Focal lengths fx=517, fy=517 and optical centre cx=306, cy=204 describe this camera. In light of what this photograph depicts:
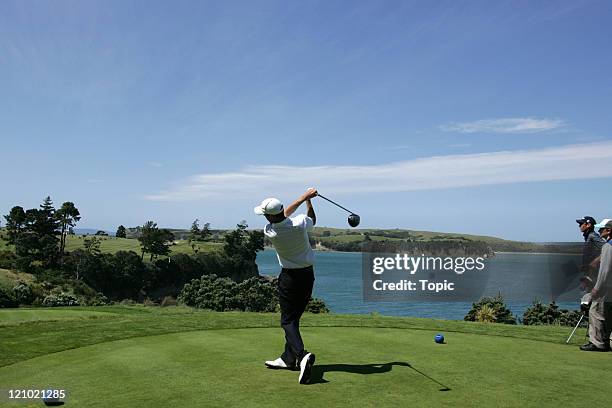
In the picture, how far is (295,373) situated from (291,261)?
59.0 inches

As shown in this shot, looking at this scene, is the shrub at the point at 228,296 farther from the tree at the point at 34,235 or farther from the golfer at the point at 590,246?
the golfer at the point at 590,246

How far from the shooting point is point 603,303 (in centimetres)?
907

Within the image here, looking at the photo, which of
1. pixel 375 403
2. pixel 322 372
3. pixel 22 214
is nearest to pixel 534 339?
pixel 322 372

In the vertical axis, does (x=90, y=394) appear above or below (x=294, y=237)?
below

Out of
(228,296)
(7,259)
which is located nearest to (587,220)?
(228,296)

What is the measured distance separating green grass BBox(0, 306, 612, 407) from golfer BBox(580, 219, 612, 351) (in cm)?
47

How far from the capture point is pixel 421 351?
8.37 m

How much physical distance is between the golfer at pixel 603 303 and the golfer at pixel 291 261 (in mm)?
5231

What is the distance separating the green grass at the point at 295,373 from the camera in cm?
567

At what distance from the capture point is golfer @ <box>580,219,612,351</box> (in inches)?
350

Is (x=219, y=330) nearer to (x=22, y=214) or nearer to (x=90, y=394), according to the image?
(x=90, y=394)

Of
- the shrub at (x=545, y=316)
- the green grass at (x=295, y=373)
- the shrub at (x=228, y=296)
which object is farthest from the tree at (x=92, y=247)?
the green grass at (x=295, y=373)

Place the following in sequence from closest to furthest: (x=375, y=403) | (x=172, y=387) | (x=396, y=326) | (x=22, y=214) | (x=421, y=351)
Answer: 1. (x=375, y=403)
2. (x=172, y=387)
3. (x=421, y=351)
4. (x=396, y=326)
5. (x=22, y=214)

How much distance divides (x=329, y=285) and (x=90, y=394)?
107936 mm
